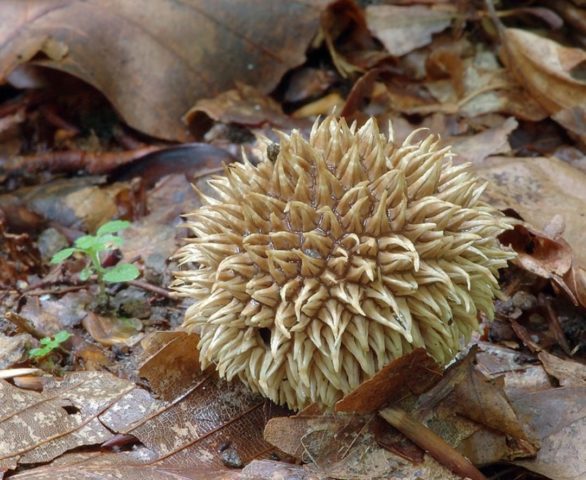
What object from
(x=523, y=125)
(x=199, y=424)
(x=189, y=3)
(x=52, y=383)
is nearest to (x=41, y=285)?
(x=52, y=383)

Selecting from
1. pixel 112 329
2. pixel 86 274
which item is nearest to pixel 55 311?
pixel 86 274

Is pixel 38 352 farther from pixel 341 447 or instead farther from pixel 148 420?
pixel 341 447

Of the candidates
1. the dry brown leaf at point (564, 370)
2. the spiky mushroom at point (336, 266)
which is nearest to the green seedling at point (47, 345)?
the spiky mushroom at point (336, 266)

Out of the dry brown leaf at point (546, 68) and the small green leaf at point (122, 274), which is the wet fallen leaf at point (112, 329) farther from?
the dry brown leaf at point (546, 68)

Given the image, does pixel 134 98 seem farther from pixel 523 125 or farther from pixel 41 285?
pixel 523 125

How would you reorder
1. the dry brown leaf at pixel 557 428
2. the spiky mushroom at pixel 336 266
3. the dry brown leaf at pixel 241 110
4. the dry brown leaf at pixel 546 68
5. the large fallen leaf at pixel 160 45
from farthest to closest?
the dry brown leaf at pixel 241 110 → the large fallen leaf at pixel 160 45 → the dry brown leaf at pixel 546 68 → the dry brown leaf at pixel 557 428 → the spiky mushroom at pixel 336 266

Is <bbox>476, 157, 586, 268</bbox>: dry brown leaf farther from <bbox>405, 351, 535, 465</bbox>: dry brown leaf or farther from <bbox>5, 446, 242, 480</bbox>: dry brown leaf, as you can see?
<bbox>5, 446, 242, 480</bbox>: dry brown leaf
